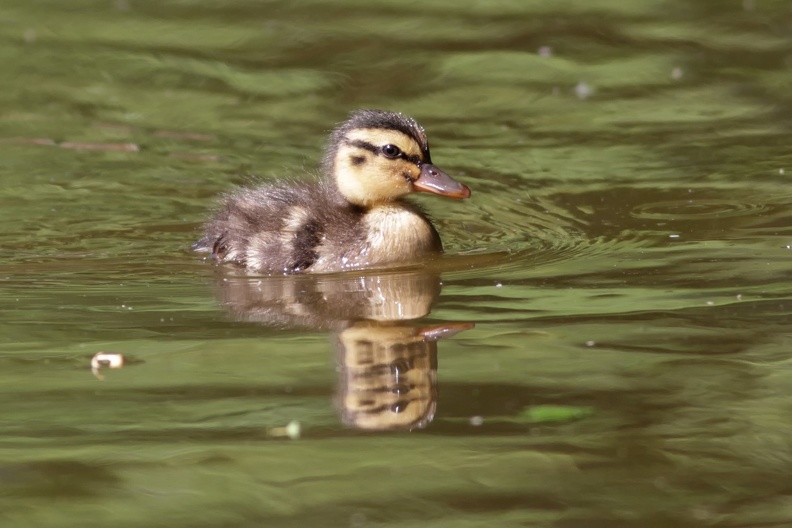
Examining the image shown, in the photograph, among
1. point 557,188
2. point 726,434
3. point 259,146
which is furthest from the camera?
point 259,146

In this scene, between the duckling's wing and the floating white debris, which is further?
the floating white debris

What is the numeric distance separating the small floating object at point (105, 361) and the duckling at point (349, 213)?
4.25 ft

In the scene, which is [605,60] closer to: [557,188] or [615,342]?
[557,188]

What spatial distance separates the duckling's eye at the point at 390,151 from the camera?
5297mm

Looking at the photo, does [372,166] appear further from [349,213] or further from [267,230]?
[267,230]

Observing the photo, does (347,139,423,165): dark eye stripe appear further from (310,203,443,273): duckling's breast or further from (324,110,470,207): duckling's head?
(310,203,443,273): duckling's breast

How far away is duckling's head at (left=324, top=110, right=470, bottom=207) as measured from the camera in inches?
209

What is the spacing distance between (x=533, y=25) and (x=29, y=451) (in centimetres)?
578

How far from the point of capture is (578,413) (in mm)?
3422

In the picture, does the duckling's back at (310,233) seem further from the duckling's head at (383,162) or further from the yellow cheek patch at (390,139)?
the yellow cheek patch at (390,139)

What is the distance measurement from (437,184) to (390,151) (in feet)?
0.69

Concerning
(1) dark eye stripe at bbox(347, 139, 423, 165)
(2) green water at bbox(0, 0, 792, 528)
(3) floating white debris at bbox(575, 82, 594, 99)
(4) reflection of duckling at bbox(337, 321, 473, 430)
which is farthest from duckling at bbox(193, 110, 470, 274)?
(3) floating white debris at bbox(575, 82, 594, 99)

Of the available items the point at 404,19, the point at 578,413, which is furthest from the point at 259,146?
Result: the point at 578,413

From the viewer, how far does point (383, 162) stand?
17.4ft
